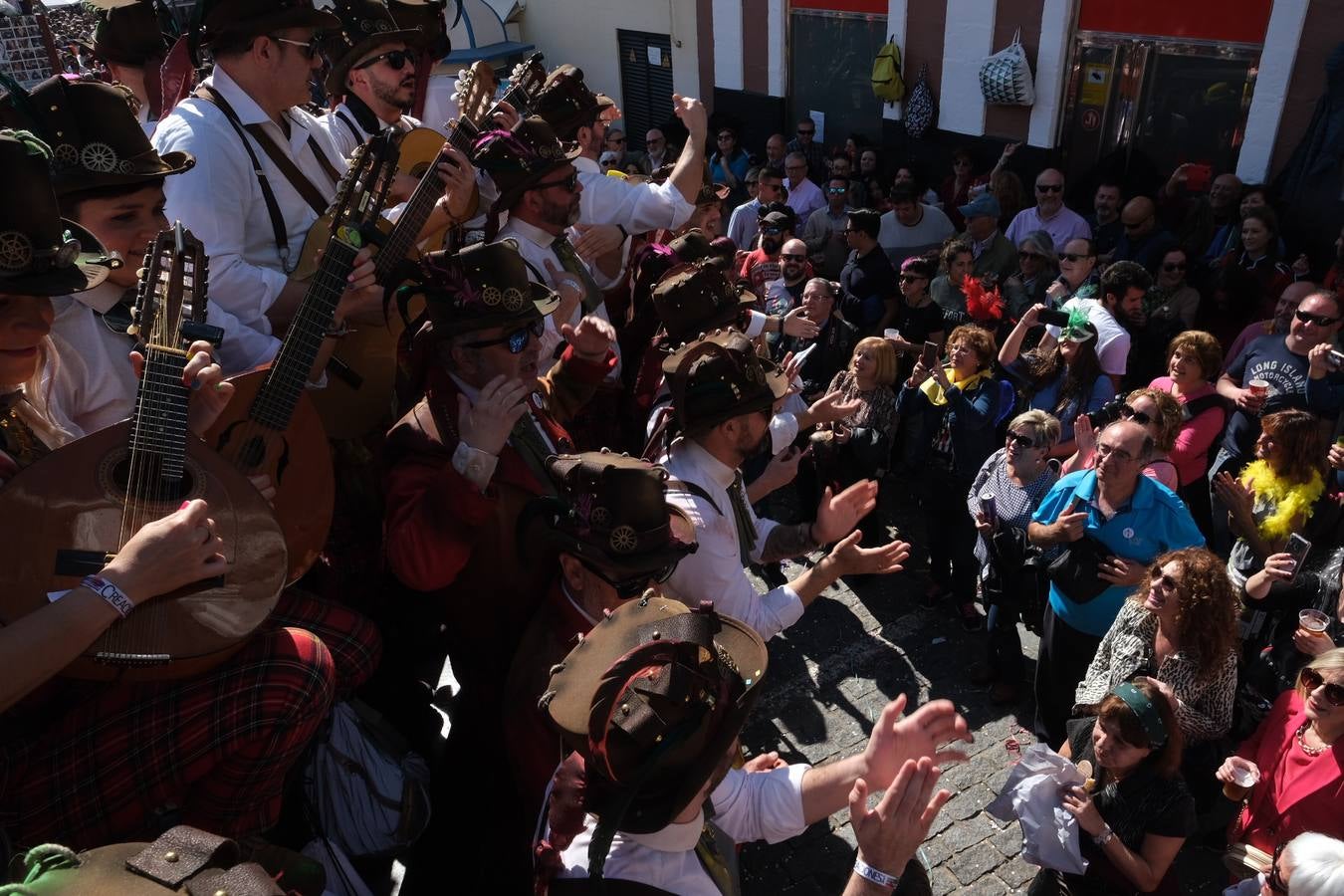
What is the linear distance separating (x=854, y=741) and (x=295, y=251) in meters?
3.41

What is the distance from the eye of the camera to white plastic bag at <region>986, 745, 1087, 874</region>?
11.3 feet

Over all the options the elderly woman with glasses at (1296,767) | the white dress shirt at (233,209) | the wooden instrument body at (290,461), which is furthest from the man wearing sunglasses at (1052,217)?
the wooden instrument body at (290,461)

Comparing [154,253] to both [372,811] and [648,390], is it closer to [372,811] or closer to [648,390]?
[372,811]

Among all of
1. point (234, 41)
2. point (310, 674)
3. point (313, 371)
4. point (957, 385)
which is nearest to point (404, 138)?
point (234, 41)

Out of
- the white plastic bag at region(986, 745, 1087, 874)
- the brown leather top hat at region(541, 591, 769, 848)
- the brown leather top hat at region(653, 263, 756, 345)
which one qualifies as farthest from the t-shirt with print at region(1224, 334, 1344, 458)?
the brown leather top hat at region(541, 591, 769, 848)

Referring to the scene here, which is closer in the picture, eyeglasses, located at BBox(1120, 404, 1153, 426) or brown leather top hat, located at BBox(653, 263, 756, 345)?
brown leather top hat, located at BBox(653, 263, 756, 345)

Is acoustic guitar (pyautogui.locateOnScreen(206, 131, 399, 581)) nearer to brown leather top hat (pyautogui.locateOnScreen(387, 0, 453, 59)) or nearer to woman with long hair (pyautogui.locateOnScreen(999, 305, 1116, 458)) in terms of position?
brown leather top hat (pyautogui.locateOnScreen(387, 0, 453, 59))

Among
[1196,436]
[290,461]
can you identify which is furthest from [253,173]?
[1196,436]

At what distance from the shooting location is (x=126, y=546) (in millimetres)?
2146

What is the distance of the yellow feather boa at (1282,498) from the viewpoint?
180 inches

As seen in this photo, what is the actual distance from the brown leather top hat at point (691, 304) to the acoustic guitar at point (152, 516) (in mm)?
2520

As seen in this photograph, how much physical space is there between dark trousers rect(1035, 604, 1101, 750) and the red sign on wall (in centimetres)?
697

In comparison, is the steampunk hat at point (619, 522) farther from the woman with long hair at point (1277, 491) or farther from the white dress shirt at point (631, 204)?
the woman with long hair at point (1277, 491)

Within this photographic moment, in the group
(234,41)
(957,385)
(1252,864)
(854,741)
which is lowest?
(854,741)
